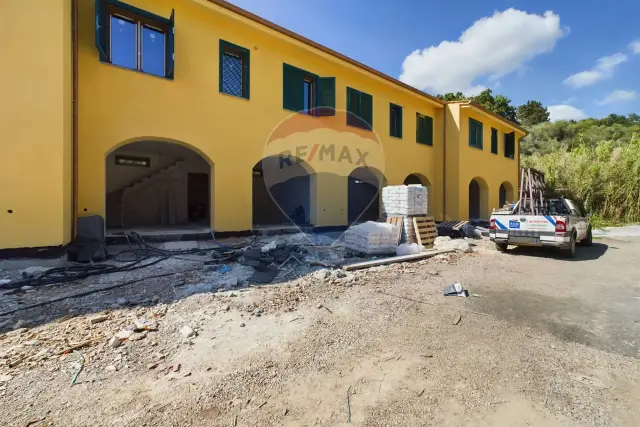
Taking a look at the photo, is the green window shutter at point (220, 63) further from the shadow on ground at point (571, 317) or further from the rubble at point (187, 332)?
the shadow on ground at point (571, 317)

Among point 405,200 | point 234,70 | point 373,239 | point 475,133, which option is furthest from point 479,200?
point 234,70

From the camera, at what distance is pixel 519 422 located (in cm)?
216

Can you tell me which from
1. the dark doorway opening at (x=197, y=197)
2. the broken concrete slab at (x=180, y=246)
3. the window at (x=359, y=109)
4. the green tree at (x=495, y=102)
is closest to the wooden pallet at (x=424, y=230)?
the window at (x=359, y=109)

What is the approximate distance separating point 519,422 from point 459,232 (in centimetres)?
1020

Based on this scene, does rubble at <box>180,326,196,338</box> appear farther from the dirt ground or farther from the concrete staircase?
the concrete staircase

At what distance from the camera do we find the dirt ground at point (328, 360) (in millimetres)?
2234

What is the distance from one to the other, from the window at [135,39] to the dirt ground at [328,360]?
5.61 metres

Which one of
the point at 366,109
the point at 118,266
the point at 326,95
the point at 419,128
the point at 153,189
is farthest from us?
the point at 419,128

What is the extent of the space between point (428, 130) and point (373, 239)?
10.1 m

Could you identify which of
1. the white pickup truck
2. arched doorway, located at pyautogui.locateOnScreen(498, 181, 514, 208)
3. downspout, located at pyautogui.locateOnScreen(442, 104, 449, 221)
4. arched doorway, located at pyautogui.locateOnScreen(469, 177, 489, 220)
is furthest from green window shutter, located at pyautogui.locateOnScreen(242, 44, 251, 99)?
arched doorway, located at pyautogui.locateOnScreen(498, 181, 514, 208)

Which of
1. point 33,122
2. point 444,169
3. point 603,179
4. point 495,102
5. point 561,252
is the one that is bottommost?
point 561,252

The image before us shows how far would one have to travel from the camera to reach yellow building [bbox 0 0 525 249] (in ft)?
18.9

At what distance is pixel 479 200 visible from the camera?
19.2 metres

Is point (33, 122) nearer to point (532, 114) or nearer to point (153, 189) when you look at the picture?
point (153, 189)
